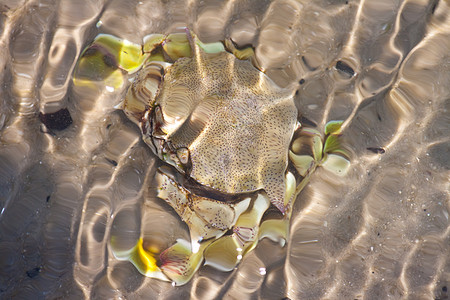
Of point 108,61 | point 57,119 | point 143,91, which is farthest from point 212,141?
point 57,119

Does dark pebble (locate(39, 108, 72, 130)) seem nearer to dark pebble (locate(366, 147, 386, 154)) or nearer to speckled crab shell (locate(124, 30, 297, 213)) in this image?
speckled crab shell (locate(124, 30, 297, 213))

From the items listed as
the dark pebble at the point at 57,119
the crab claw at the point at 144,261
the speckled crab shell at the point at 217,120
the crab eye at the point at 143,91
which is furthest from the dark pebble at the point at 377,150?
the dark pebble at the point at 57,119

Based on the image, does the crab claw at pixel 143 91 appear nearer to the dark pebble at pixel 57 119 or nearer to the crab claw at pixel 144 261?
the dark pebble at pixel 57 119

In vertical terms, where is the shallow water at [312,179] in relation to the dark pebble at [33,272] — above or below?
above

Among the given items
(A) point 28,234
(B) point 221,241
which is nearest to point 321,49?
(B) point 221,241

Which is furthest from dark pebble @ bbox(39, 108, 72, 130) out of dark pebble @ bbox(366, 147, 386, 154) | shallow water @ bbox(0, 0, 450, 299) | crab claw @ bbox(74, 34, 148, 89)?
dark pebble @ bbox(366, 147, 386, 154)
